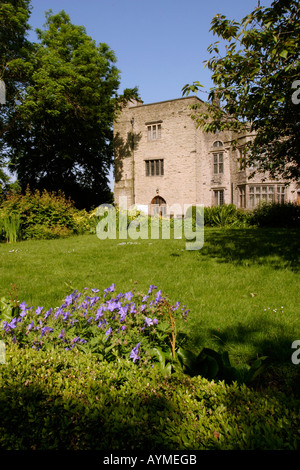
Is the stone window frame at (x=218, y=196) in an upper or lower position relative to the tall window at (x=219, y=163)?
lower

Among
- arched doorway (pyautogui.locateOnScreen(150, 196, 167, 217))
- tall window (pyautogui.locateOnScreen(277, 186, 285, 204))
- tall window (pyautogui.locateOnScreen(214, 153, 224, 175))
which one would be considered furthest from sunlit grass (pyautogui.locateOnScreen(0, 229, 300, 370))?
tall window (pyautogui.locateOnScreen(214, 153, 224, 175))

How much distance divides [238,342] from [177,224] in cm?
1362

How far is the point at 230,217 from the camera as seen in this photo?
2012 centimetres

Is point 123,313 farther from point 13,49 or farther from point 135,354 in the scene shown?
point 13,49

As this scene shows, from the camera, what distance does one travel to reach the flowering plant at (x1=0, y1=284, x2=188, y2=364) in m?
2.42

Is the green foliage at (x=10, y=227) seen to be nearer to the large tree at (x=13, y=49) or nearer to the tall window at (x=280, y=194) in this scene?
the large tree at (x=13, y=49)

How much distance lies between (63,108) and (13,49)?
5080mm

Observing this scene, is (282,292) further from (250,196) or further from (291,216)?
(250,196)

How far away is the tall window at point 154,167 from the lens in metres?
26.9

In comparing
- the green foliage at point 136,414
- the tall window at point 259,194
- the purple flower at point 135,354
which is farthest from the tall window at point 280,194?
the green foliage at point 136,414

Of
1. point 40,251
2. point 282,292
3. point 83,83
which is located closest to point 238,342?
point 282,292

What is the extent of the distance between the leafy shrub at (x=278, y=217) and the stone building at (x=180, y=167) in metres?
5.13

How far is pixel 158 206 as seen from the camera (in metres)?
27.0

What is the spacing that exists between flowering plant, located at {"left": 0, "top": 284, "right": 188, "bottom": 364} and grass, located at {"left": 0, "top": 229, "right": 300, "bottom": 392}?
0.60m
